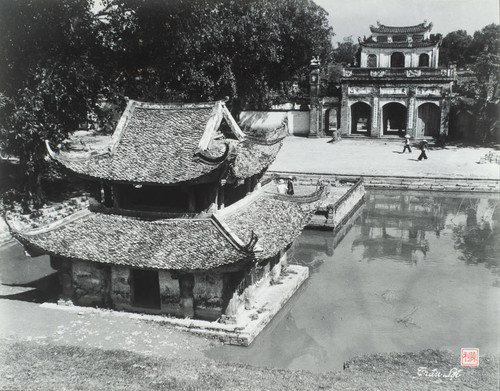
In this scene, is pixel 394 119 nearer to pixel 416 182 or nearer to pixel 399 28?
pixel 399 28

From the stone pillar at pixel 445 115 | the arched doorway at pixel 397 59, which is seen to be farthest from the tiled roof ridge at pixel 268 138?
the arched doorway at pixel 397 59

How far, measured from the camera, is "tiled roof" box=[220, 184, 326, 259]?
1797cm

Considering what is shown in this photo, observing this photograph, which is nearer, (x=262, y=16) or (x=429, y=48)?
(x=262, y=16)

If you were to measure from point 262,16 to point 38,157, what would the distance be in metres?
19.0

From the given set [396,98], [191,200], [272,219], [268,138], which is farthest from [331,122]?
[191,200]

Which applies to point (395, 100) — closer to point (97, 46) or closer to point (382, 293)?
point (97, 46)

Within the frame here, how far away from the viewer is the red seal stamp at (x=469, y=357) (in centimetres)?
1473

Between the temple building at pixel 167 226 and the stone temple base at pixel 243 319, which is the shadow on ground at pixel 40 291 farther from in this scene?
the temple building at pixel 167 226

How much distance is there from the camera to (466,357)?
589 inches

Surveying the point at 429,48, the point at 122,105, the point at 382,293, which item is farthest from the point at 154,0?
the point at 429,48

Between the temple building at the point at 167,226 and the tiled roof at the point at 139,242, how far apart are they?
0.03 m

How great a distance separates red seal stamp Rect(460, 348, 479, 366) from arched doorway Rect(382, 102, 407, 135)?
4598 centimetres
